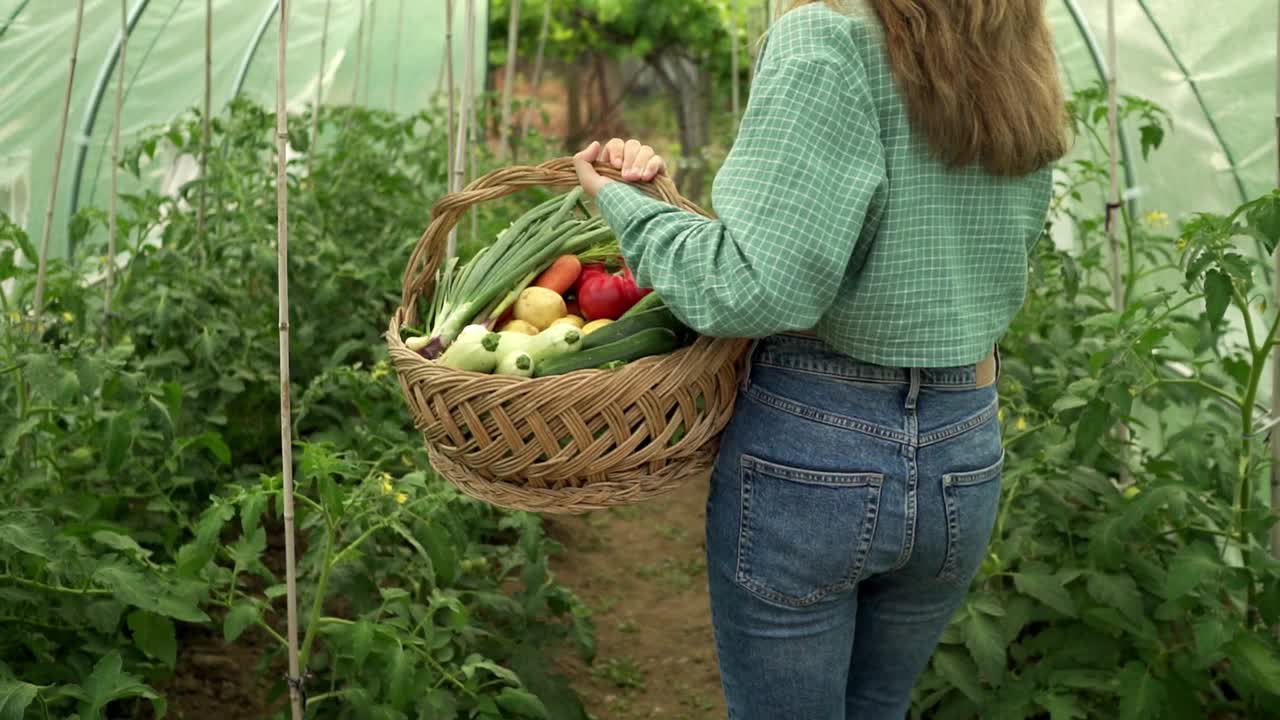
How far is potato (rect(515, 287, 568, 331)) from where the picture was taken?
6.13ft

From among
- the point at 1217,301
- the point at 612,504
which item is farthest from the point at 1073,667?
the point at 612,504

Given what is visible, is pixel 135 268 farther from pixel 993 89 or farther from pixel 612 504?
pixel 993 89

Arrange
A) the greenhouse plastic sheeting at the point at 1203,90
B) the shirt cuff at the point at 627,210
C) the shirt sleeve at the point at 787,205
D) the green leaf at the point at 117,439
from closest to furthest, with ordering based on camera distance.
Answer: the shirt sleeve at the point at 787,205 < the shirt cuff at the point at 627,210 < the green leaf at the point at 117,439 < the greenhouse plastic sheeting at the point at 1203,90

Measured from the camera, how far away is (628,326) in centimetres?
174

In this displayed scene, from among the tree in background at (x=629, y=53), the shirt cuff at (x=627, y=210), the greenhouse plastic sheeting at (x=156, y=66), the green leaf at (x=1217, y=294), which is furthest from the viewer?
the tree in background at (x=629, y=53)

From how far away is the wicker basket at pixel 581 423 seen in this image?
1640mm

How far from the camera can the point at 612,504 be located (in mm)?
1761

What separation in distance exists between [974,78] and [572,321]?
62cm

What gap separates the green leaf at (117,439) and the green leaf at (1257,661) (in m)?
2.10

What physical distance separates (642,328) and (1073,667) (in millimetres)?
1515

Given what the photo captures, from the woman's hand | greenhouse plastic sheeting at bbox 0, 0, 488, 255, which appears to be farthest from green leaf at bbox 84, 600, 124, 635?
greenhouse plastic sheeting at bbox 0, 0, 488, 255

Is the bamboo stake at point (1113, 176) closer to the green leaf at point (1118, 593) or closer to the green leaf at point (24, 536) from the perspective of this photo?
the green leaf at point (1118, 593)

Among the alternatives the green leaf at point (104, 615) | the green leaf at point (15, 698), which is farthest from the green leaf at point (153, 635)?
the green leaf at point (15, 698)

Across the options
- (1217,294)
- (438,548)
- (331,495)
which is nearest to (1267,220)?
(1217,294)
